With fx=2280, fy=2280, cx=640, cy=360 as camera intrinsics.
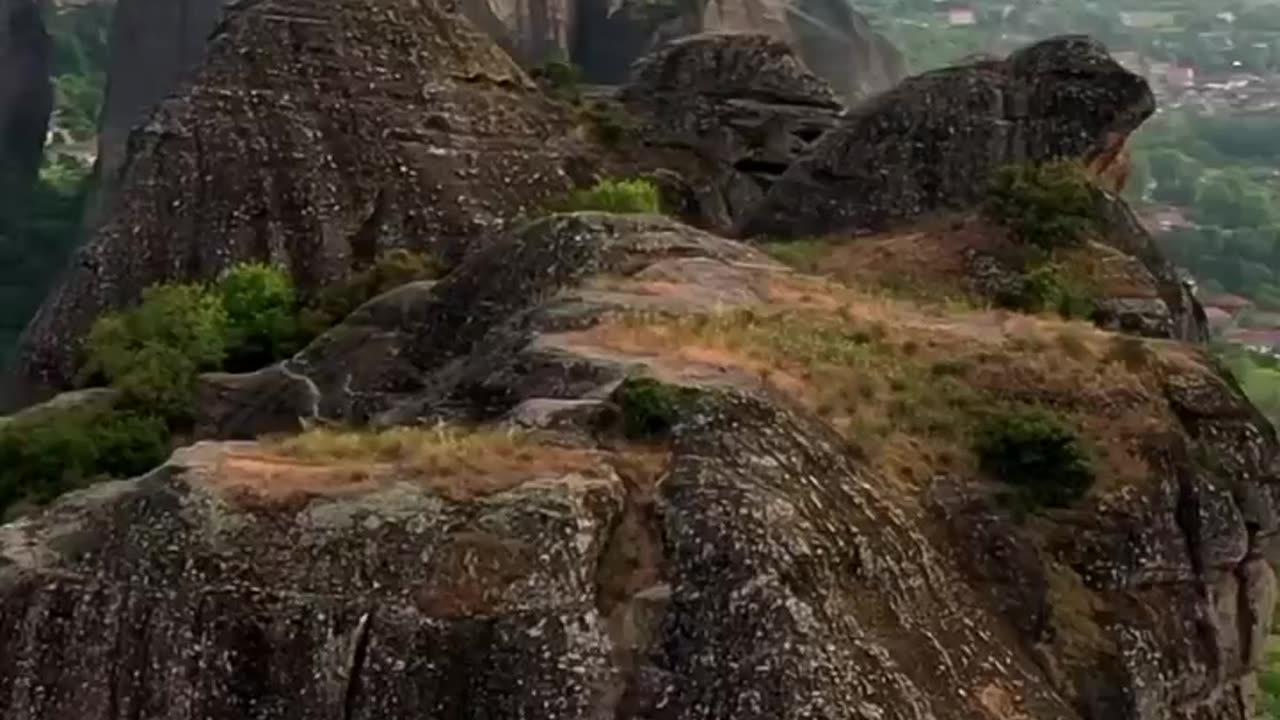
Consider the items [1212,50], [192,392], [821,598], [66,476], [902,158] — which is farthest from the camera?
[1212,50]

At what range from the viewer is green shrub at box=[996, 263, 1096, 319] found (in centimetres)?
2491

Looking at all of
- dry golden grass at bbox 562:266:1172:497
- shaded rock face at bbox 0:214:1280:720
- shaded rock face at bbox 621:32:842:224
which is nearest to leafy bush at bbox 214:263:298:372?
shaded rock face at bbox 621:32:842:224

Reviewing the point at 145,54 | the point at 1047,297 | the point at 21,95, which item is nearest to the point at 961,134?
the point at 1047,297

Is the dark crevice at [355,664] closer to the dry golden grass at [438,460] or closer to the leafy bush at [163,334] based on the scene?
the dry golden grass at [438,460]

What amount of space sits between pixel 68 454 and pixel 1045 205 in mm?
11867

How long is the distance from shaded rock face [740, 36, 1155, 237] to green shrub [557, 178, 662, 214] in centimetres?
179

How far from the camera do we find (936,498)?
1803 centimetres

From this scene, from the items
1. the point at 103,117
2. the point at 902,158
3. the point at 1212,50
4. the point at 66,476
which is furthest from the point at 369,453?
the point at 1212,50

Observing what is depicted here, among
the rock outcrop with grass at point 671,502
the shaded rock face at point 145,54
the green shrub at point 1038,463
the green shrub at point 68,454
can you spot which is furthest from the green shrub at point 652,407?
the shaded rock face at point 145,54

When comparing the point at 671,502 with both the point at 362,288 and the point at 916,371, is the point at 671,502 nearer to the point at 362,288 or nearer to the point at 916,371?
the point at 916,371

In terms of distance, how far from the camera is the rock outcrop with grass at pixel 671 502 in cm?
1545

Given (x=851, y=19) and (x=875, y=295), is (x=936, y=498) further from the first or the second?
(x=851, y=19)

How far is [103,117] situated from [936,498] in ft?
150

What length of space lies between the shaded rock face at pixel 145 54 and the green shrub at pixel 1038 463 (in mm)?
40694
